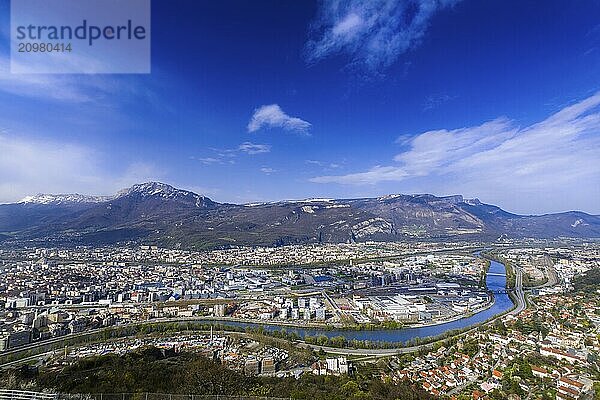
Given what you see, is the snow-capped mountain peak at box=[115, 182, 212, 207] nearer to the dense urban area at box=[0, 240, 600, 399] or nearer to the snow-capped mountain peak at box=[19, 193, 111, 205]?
the snow-capped mountain peak at box=[19, 193, 111, 205]

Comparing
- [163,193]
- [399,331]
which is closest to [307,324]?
[399,331]

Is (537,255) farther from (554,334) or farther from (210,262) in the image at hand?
(210,262)

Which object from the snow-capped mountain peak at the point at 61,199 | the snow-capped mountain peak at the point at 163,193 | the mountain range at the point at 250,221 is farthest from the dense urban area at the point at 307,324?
the snow-capped mountain peak at the point at 61,199

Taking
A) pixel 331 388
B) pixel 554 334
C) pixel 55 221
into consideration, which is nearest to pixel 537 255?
pixel 554 334

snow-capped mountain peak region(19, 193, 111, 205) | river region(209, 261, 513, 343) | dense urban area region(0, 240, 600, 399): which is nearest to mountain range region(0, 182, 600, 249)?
snow-capped mountain peak region(19, 193, 111, 205)

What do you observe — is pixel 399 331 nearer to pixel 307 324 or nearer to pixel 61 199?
pixel 307 324

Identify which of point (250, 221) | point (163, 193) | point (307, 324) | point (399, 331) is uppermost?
point (163, 193)

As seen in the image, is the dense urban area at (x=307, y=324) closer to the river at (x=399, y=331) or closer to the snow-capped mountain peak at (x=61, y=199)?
the river at (x=399, y=331)

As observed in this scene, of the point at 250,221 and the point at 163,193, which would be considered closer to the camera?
the point at 250,221
